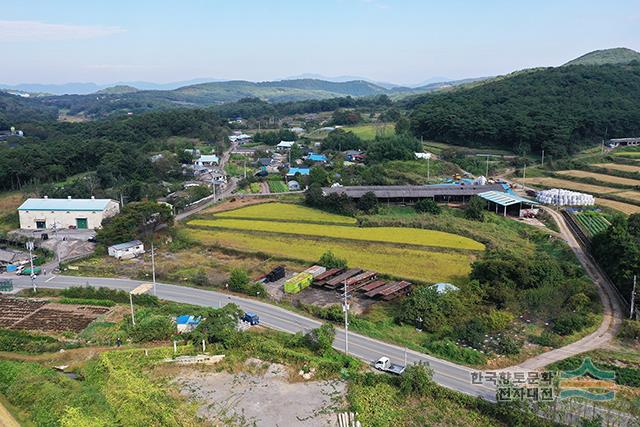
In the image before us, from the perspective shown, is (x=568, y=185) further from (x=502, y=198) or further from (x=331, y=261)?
(x=331, y=261)

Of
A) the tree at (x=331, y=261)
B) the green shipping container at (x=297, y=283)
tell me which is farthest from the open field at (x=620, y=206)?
the green shipping container at (x=297, y=283)

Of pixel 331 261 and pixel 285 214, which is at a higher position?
pixel 285 214

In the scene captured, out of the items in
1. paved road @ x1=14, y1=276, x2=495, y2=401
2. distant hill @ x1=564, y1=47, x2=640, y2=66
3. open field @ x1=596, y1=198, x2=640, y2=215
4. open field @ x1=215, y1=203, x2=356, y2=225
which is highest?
distant hill @ x1=564, y1=47, x2=640, y2=66

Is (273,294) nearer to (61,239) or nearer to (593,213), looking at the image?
(61,239)

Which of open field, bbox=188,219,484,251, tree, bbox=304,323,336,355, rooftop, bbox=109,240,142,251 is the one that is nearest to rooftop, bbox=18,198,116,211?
rooftop, bbox=109,240,142,251

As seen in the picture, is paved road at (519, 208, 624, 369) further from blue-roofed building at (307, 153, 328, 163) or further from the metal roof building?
blue-roofed building at (307, 153, 328, 163)

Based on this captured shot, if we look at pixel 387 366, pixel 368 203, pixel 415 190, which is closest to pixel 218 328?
pixel 387 366
